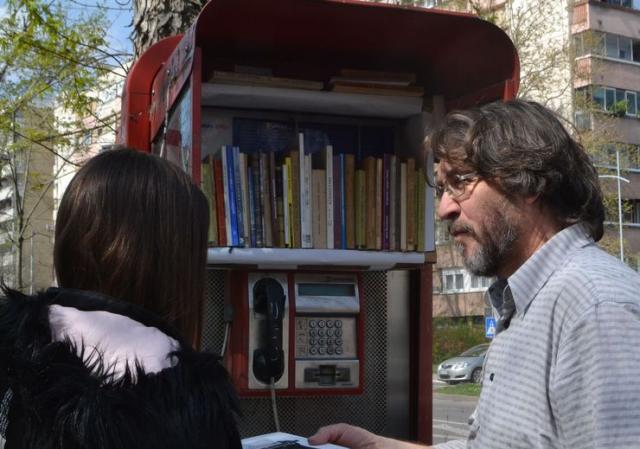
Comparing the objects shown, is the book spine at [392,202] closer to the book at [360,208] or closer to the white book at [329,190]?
the book at [360,208]

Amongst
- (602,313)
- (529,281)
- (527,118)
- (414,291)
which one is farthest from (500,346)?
(414,291)

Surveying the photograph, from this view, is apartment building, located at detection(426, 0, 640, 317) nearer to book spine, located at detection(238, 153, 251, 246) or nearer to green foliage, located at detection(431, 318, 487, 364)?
book spine, located at detection(238, 153, 251, 246)

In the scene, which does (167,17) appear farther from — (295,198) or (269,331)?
(269,331)

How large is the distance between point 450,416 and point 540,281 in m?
14.0

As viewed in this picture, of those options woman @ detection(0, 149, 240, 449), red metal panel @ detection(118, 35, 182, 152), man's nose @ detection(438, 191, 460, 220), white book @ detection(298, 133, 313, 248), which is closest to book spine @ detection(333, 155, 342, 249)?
white book @ detection(298, 133, 313, 248)

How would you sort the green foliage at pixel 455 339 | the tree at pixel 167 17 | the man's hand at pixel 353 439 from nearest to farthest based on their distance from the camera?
the man's hand at pixel 353 439 → the tree at pixel 167 17 → the green foliage at pixel 455 339

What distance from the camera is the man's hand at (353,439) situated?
7.70ft

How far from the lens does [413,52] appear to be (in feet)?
11.4

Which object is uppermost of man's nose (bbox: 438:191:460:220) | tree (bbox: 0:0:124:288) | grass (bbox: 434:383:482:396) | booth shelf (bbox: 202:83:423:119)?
tree (bbox: 0:0:124:288)

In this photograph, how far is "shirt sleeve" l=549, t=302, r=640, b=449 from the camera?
162cm

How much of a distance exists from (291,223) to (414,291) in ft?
2.33

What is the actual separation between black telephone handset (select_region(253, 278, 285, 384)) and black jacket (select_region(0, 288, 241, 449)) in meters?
1.62

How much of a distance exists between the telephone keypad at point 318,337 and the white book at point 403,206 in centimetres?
41

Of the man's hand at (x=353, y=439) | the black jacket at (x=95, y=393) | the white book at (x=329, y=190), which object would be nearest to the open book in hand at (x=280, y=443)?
the man's hand at (x=353, y=439)
